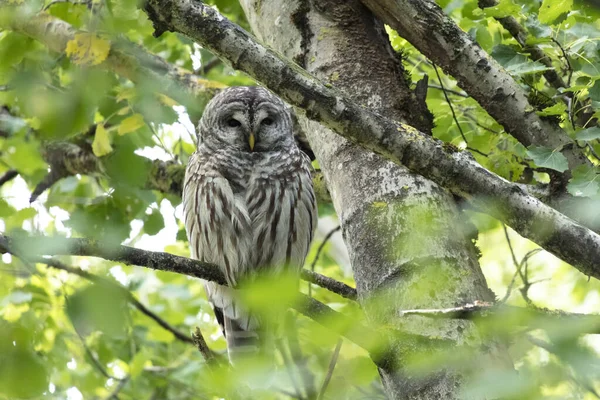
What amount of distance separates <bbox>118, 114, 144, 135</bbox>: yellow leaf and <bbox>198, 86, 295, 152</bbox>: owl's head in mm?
334

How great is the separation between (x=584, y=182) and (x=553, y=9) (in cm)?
60

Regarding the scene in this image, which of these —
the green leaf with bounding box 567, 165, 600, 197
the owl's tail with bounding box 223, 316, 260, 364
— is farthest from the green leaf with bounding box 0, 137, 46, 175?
the green leaf with bounding box 567, 165, 600, 197

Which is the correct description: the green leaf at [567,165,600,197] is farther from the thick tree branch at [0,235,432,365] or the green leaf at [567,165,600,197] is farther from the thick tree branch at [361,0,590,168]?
the thick tree branch at [0,235,432,365]

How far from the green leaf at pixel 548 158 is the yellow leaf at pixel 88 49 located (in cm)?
168

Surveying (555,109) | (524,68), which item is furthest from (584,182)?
(524,68)

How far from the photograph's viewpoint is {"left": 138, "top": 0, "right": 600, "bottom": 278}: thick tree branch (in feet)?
5.38

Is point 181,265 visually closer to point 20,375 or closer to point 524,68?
point 20,375

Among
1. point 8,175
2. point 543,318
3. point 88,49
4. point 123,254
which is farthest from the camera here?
point 8,175

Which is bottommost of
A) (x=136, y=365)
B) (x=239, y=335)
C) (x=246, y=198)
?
(x=136, y=365)

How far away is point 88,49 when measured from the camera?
2854mm

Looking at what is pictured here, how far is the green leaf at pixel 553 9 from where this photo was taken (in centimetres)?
234

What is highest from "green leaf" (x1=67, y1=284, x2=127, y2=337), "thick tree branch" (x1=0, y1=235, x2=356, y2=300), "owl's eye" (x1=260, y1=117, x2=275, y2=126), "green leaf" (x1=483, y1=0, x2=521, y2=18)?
"green leaf" (x1=483, y1=0, x2=521, y2=18)

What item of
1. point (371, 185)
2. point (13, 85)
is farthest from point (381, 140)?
point (13, 85)

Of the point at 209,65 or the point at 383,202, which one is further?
the point at 209,65
